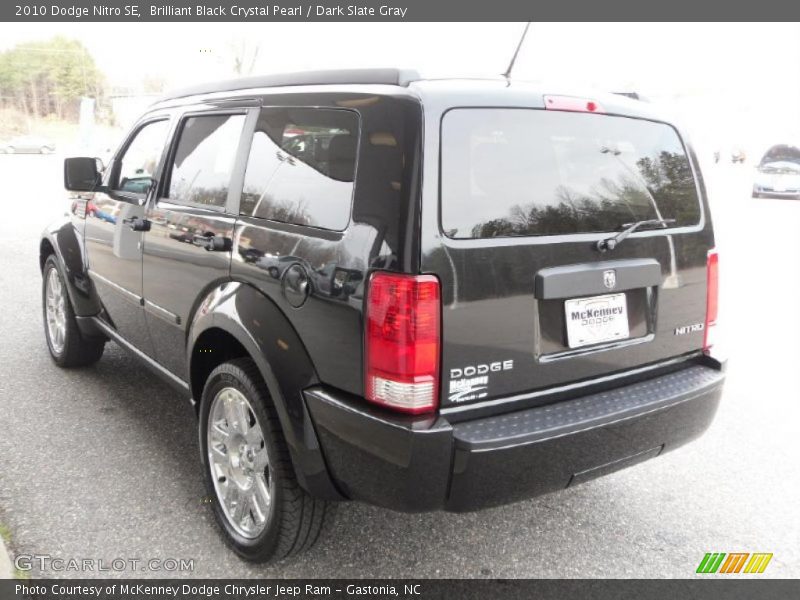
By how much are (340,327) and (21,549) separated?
1698mm

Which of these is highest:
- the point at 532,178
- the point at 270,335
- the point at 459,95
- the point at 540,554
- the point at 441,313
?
the point at 459,95

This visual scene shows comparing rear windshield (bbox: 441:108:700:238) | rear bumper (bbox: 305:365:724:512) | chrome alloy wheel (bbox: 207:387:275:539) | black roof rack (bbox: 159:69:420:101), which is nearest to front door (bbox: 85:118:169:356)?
black roof rack (bbox: 159:69:420:101)

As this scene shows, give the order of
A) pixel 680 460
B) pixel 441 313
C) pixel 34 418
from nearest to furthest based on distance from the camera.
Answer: pixel 441 313 → pixel 680 460 → pixel 34 418

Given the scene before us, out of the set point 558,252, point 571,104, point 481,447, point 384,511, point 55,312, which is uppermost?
point 571,104

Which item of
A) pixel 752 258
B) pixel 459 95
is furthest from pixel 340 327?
pixel 752 258

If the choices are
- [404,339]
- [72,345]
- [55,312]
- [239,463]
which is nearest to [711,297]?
[404,339]

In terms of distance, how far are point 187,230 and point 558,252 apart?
165 cm

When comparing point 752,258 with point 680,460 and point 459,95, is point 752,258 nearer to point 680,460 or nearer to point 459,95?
point 680,460

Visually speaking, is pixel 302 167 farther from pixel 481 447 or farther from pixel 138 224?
pixel 138 224

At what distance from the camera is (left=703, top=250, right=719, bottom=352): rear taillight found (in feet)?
9.43

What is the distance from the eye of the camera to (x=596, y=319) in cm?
247

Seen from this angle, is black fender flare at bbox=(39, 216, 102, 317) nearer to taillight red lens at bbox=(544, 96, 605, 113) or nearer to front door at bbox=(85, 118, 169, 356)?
front door at bbox=(85, 118, 169, 356)

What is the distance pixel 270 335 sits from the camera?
96.6 inches

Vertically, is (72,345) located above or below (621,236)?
below
